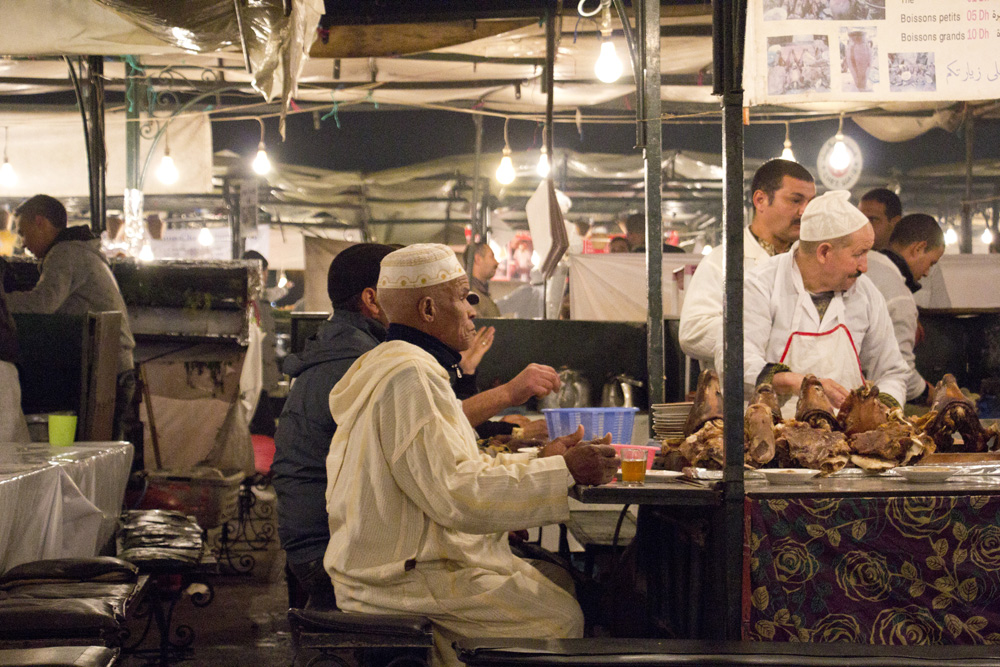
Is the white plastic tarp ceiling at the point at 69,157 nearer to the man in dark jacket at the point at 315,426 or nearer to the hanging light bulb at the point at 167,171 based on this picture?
the hanging light bulb at the point at 167,171

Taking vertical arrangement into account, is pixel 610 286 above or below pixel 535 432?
above

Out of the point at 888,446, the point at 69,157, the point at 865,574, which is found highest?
the point at 69,157

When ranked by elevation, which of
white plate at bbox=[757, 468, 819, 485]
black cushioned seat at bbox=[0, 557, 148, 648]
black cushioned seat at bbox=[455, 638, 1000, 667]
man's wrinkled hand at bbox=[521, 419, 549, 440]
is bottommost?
black cushioned seat at bbox=[0, 557, 148, 648]

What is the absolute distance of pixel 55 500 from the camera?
3984 mm

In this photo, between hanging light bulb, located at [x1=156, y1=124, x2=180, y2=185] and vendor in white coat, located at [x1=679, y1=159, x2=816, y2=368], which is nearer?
vendor in white coat, located at [x1=679, y1=159, x2=816, y2=368]

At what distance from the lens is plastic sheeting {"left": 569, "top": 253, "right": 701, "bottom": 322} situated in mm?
8469

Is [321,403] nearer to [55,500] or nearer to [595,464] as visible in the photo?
[595,464]

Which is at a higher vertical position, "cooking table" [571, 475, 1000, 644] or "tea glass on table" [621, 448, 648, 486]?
"tea glass on table" [621, 448, 648, 486]

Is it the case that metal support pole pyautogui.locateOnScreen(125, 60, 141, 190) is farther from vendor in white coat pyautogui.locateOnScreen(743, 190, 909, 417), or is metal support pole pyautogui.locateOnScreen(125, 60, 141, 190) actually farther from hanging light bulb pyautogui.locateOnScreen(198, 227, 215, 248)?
vendor in white coat pyautogui.locateOnScreen(743, 190, 909, 417)

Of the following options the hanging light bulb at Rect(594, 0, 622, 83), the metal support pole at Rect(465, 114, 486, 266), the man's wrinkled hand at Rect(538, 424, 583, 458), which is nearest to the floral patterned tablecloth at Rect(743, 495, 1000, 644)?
the man's wrinkled hand at Rect(538, 424, 583, 458)

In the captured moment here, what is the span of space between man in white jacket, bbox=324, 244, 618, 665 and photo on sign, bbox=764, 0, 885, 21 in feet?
8.90

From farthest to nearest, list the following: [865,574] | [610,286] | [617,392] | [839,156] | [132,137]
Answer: [839,156] → [132,137] → [610,286] → [617,392] → [865,574]

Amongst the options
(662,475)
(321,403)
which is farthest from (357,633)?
(321,403)

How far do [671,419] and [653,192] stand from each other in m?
1.76
